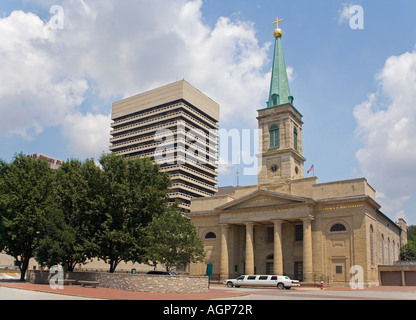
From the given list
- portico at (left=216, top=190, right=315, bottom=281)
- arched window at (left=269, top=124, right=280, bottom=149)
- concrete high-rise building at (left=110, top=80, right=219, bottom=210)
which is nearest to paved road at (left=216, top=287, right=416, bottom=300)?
portico at (left=216, top=190, right=315, bottom=281)

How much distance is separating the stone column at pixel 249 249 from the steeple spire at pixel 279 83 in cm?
1929

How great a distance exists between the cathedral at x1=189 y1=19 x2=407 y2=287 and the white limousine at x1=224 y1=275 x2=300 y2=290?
8709mm

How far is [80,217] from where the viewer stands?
3975 centimetres

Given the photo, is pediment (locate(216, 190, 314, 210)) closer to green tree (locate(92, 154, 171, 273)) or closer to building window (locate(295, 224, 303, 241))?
building window (locate(295, 224, 303, 241))

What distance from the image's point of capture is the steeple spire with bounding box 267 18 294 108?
61412 mm

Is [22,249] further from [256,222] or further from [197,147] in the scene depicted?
[197,147]

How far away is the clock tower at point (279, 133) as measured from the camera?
190 feet

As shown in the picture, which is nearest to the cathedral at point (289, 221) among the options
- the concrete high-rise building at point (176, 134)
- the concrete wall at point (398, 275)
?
the concrete wall at point (398, 275)

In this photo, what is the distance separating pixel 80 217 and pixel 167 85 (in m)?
80.3

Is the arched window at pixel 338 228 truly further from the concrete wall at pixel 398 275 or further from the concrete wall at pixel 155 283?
the concrete wall at pixel 155 283

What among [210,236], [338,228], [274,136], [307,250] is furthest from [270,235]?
[274,136]

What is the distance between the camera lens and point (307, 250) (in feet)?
160
